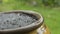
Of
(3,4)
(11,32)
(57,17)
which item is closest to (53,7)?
(57,17)

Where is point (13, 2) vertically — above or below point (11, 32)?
below

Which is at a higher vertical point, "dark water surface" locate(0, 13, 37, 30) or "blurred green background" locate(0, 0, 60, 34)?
Result: "dark water surface" locate(0, 13, 37, 30)

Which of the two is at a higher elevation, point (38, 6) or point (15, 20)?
point (15, 20)

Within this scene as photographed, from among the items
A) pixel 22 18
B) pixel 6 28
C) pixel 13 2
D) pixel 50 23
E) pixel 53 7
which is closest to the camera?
pixel 6 28

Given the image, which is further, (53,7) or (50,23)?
(53,7)

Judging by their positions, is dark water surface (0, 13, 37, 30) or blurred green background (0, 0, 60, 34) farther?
blurred green background (0, 0, 60, 34)

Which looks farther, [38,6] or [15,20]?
[38,6]

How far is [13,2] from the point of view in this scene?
6176 millimetres

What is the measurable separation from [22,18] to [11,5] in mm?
3878

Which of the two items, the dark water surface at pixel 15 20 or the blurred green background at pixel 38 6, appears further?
the blurred green background at pixel 38 6

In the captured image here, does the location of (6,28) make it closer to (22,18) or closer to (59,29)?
(22,18)

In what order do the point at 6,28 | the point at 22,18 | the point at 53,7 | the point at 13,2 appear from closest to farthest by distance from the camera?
the point at 6,28 < the point at 22,18 < the point at 53,7 < the point at 13,2

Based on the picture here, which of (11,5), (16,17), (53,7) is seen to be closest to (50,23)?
(53,7)

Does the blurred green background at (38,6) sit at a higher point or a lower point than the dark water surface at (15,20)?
lower
